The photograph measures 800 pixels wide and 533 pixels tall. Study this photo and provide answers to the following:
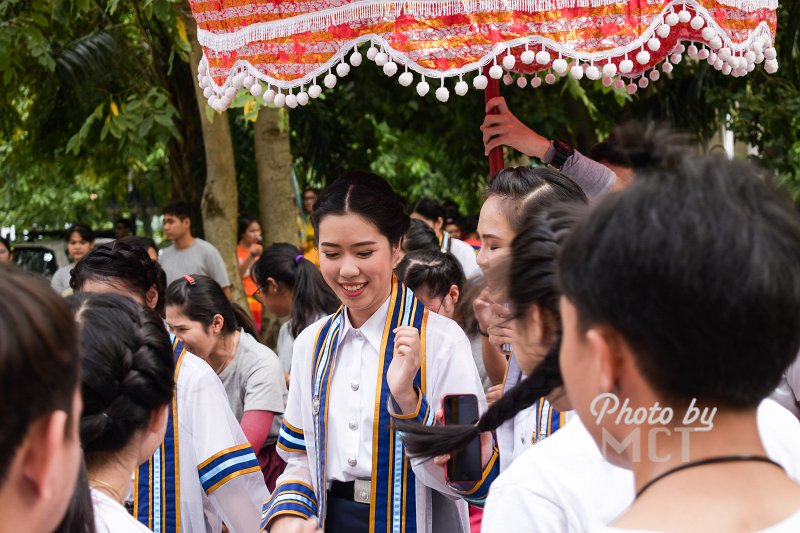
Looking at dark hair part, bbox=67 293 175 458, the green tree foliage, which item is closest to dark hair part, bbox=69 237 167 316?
dark hair part, bbox=67 293 175 458

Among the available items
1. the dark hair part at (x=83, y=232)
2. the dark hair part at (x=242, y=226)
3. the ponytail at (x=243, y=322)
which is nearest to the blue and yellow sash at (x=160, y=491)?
the ponytail at (x=243, y=322)

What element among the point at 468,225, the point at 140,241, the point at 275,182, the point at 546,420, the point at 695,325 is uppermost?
the point at 695,325

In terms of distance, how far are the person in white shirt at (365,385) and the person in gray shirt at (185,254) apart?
5.05 meters

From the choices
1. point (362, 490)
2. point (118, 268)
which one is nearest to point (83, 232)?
point (118, 268)

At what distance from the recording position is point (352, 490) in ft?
9.75

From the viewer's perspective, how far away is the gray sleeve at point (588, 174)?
Result: 3.37 m

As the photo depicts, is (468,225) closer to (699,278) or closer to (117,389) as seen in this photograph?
(117,389)

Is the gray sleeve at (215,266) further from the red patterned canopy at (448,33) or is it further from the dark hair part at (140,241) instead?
the red patterned canopy at (448,33)

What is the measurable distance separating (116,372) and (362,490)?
3.40 ft

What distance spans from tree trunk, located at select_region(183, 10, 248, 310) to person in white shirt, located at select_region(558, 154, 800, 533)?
284 inches

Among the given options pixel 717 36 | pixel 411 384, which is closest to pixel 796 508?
pixel 411 384

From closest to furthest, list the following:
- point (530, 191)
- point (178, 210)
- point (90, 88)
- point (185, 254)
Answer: point (530, 191)
point (185, 254)
point (178, 210)
point (90, 88)

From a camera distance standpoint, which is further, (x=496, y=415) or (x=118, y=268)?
(x=118, y=268)

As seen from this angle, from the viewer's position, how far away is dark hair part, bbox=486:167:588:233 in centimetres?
285
